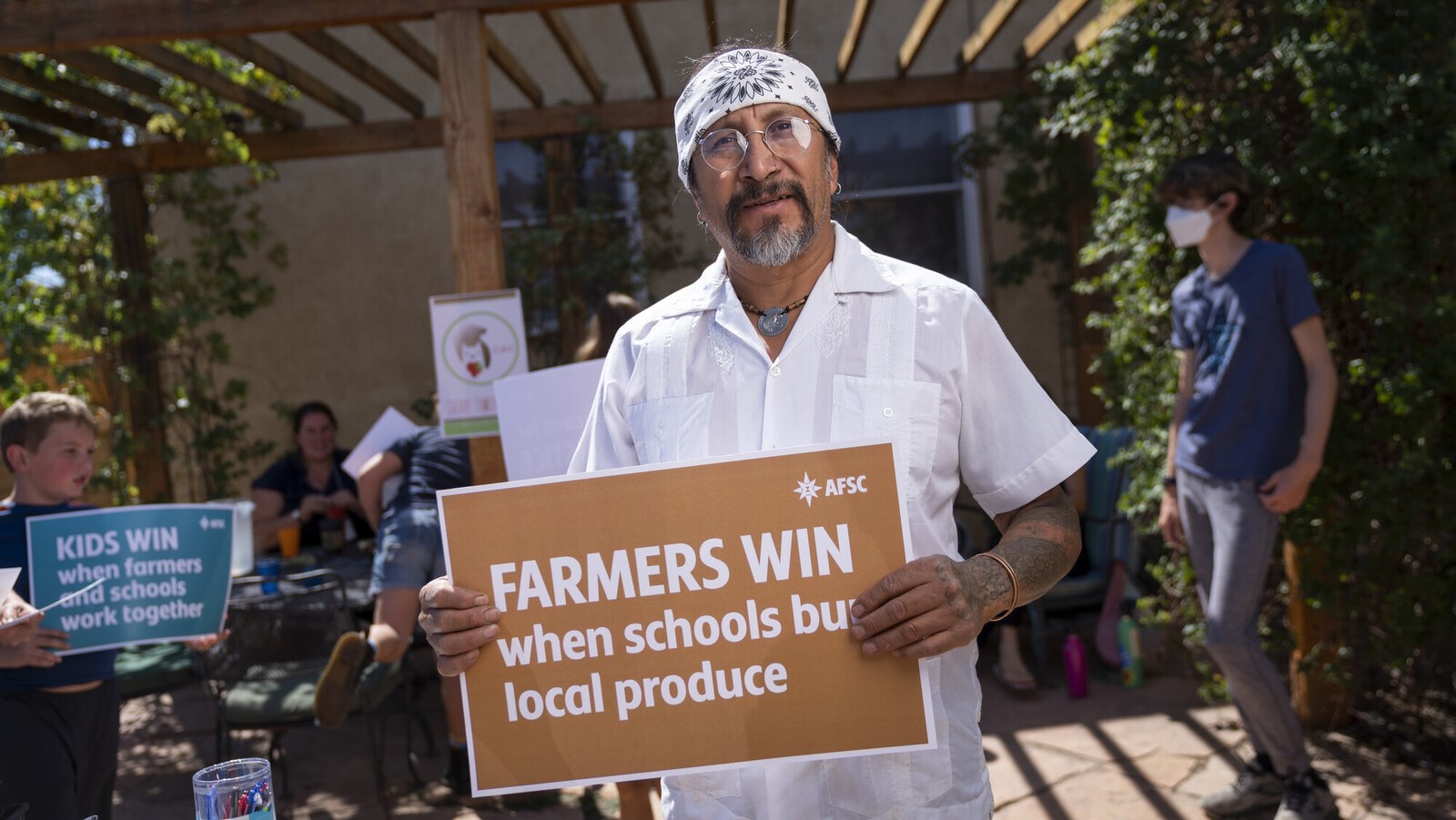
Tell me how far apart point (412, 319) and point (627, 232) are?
1807 millimetres

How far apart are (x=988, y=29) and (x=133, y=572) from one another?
5.47 m

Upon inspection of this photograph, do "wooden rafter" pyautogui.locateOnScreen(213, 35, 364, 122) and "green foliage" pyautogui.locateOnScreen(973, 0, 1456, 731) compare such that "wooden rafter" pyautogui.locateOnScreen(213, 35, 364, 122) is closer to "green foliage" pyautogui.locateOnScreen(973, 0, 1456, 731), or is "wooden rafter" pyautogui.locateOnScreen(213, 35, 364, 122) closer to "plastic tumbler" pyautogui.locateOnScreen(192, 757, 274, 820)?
"green foliage" pyautogui.locateOnScreen(973, 0, 1456, 731)

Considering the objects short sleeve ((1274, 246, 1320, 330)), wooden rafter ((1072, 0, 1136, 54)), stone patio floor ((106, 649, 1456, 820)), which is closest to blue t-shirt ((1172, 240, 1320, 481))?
short sleeve ((1274, 246, 1320, 330))

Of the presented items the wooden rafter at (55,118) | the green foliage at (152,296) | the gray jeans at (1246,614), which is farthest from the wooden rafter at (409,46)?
the gray jeans at (1246,614)

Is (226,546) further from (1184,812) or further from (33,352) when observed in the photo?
(33,352)

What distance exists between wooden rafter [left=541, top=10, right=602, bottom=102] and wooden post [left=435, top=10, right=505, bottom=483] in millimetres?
751

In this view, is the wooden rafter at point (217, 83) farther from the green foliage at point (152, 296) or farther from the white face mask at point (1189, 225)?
the white face mask at point (1189, 225)

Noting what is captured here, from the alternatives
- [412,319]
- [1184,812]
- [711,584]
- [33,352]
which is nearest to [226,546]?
[711,584]

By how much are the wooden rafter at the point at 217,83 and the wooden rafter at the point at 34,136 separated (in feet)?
4.86

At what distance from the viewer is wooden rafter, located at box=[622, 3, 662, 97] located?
582 centimetres

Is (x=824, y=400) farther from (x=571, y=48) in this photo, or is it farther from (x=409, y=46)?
(x=409, y=46)

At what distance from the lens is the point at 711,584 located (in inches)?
63.6

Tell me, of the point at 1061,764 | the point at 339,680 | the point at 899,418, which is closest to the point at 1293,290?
the point at 1061,764

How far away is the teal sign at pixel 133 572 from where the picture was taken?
296 cm
